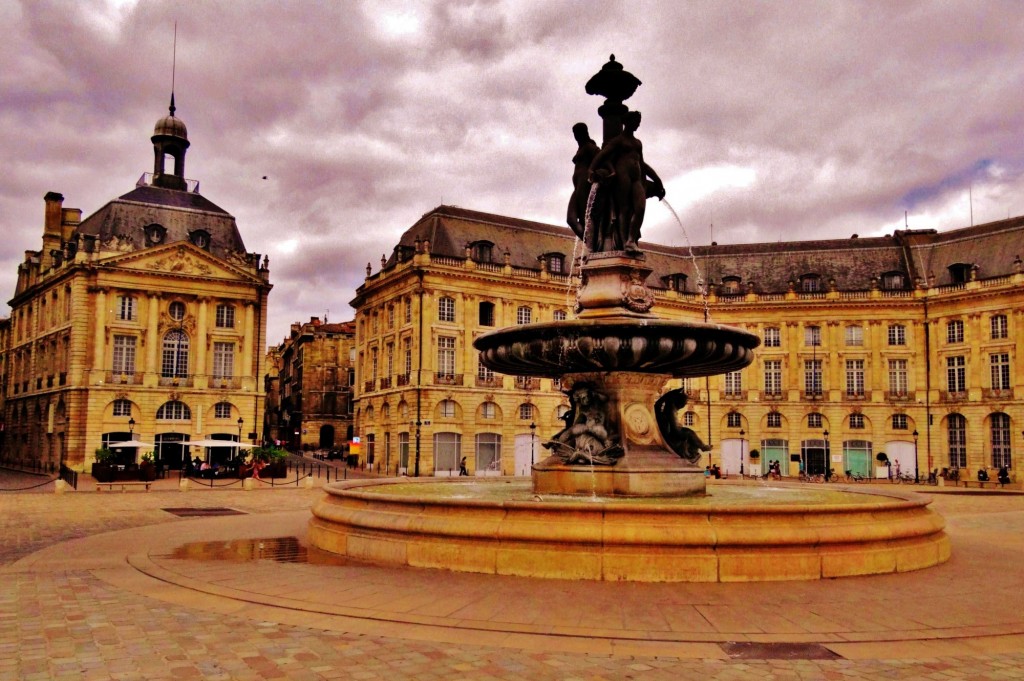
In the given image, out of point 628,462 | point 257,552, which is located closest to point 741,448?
point 628,462

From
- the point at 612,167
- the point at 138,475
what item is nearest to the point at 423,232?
the point at 138,475

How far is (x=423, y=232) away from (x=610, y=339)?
4306 centimetres

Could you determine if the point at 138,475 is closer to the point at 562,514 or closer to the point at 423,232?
the point at 423,232

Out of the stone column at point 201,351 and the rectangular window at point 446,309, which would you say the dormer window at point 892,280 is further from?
the stone column at point 201,351

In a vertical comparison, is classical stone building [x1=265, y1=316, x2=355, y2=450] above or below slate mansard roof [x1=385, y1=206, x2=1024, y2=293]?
below

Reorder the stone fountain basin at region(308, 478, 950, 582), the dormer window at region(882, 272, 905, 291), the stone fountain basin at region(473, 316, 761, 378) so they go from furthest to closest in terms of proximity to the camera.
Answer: the dormer window at region(882, 272, 905, 291)
the stone fountain basin at region(473, 316, 761, 378)
the stone fountain basin at region(308, 478, 950, 582)

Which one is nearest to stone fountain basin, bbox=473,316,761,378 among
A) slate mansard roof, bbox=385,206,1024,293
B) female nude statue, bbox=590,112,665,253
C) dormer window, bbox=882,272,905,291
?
female nude statue, bbox=590,112,665,253

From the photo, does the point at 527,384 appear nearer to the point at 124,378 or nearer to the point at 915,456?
the point at 124,378

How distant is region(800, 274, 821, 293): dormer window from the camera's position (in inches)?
2367

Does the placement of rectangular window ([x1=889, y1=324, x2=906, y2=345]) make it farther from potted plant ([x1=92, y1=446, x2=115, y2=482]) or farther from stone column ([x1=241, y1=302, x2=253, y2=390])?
potted plant ([x1=92, y1=446, x2=115, y2=482])

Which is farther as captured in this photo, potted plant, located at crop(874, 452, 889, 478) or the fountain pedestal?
potted plant, located at crop(874, 452, 889, 478)

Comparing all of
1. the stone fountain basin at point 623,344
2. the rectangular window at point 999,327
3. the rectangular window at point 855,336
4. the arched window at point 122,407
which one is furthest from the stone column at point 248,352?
the rectangular window at point 999,327

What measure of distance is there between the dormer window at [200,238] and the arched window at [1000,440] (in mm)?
47472

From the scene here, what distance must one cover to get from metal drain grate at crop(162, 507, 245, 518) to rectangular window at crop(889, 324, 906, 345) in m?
48.0
